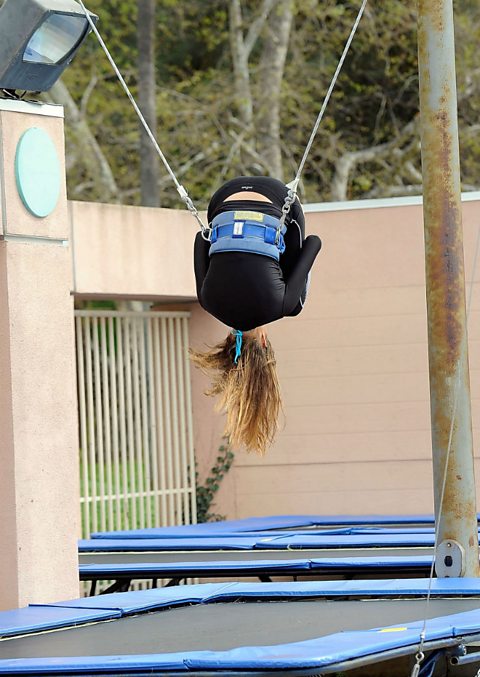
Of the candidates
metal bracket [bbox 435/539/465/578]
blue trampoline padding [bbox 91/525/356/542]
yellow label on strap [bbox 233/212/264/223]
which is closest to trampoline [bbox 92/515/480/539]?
blue trampoline padding [bbox 91/525/356/542]

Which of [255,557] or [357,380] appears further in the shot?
[357,380]

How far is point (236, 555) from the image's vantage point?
7246 mm

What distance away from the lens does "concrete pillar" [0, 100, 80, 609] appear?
17.3ft

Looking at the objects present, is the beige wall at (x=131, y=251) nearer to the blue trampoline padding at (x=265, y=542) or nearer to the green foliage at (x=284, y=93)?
the blue trampoline padding at (x=265, y=542)

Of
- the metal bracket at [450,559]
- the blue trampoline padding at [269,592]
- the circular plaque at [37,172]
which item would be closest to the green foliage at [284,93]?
the circular plaque at [37,172]

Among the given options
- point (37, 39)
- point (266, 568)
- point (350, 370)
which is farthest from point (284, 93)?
point (37, 39)

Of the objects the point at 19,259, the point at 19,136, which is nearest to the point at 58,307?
the point at 19,259

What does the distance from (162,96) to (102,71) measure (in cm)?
113

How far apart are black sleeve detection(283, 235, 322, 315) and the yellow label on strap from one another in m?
0.22

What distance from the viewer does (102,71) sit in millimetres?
15914

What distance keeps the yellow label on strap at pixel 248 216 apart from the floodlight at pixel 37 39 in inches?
46.0

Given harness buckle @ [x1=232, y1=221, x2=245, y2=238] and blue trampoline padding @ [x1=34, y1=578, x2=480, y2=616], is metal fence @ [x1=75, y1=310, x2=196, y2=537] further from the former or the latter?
harness buckle @ [x1=232, y1=221, x2=245, y2=238]

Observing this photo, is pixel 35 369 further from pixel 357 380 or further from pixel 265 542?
pixel 357 380

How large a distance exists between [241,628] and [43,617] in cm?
85
